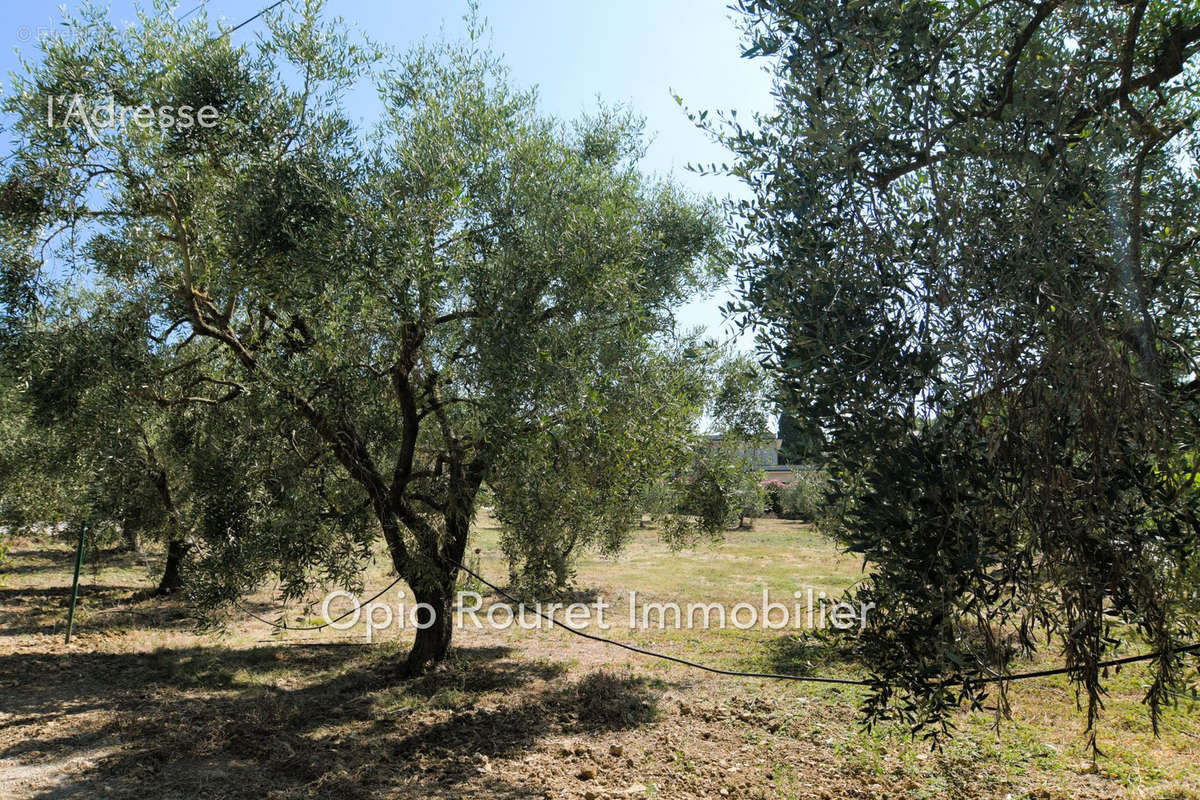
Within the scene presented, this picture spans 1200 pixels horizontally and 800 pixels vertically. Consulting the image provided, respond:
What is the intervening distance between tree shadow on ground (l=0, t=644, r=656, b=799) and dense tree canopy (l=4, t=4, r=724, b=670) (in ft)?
5.82

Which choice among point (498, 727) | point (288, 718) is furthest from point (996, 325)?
point (288, 718)

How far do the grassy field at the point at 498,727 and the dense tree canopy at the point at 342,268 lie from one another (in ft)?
6.28

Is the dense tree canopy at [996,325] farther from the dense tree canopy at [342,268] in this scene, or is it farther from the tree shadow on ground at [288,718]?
the tree shadow on ground at [288,718]

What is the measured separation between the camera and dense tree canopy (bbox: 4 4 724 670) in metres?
7.07

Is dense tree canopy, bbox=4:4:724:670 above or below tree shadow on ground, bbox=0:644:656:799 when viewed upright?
above

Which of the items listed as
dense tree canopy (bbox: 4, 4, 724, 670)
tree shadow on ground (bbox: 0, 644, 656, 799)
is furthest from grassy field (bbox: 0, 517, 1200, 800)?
dense tree canopy (bbox: 4, 4, 724, 670)

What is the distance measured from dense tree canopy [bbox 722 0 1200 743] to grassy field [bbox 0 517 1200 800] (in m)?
2.06

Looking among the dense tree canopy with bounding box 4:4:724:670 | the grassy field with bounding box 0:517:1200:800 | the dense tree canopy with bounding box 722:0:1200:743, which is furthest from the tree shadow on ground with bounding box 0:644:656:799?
the dense tree canopy with bounding box 722:0:1200:743

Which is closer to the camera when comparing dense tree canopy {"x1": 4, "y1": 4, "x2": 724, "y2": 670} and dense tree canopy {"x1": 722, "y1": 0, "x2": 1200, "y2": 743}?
dense tree canopy {"x1": 722, "y1": 0, "x2": 1200, "y2": 743}

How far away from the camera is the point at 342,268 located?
6.80 m

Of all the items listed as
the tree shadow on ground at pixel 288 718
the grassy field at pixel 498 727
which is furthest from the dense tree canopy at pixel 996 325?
the tree shadow on ground at pixel 288 718

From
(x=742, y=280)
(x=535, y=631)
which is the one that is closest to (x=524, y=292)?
(x=742, y=280)

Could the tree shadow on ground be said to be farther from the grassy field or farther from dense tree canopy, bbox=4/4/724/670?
dense tree canopy, bbox=4/4/724/670

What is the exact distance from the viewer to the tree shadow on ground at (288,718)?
7.37m
